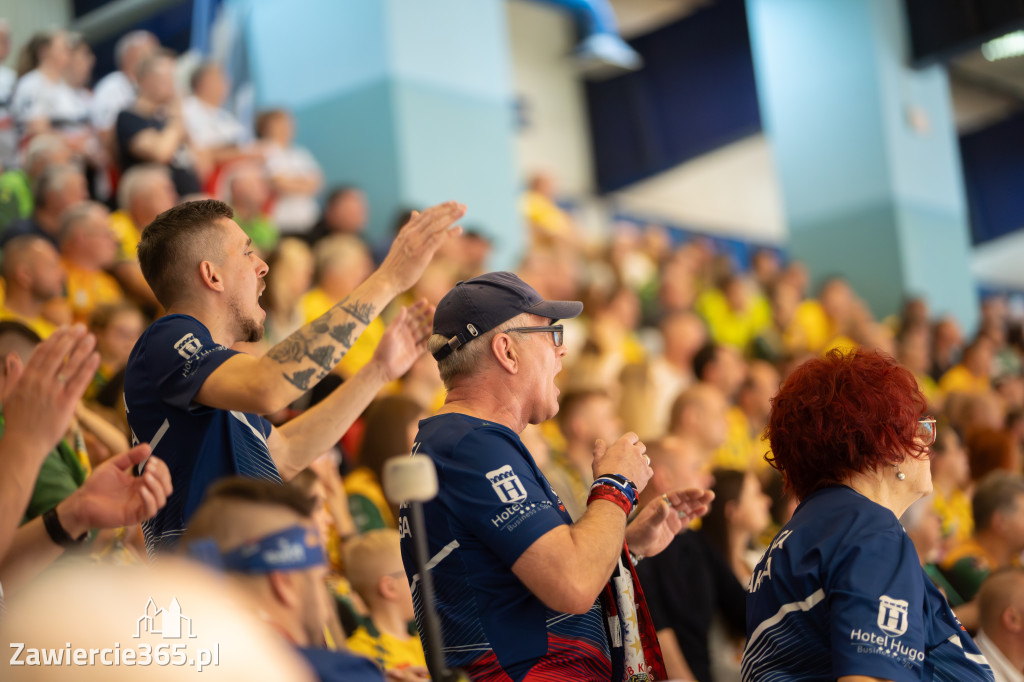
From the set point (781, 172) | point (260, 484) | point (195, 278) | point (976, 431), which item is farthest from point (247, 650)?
point (781, 172)

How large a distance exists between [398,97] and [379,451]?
3566mm

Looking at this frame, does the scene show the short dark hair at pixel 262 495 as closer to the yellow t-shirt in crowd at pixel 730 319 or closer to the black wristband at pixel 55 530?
the black wristband at pixel 55 530

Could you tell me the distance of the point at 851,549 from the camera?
A: 83.7 inches

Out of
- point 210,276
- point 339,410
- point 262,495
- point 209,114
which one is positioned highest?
point 209,114

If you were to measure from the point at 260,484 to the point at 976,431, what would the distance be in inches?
196

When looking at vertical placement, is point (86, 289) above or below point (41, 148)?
below

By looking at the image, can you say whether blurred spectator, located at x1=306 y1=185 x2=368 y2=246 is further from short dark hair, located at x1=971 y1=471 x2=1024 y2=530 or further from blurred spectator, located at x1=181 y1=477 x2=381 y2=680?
blurred spectator, located at x1=181 y1=477 x2=381 y2=680

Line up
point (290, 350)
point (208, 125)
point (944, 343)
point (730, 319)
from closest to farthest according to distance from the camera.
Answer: point (290, 350) < point (208, 125) < point (730, 319) < point (944, 343)

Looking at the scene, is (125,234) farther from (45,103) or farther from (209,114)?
(209,114)

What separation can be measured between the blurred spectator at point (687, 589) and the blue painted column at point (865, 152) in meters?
7.12


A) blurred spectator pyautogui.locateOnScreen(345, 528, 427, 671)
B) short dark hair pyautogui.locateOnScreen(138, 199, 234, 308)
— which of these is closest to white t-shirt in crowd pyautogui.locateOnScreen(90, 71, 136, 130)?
blurred spectator pyautogui.locateOnScreen(345, 528, 427, 671)

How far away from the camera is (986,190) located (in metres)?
18.2

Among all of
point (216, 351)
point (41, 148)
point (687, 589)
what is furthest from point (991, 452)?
point (41, 148)

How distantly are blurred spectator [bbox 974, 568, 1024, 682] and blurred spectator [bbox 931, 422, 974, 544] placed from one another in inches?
61.8
